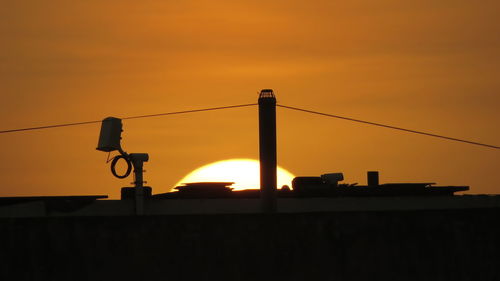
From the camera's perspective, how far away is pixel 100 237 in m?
22.8


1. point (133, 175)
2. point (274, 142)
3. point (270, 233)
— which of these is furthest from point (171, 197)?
point (270, 233)

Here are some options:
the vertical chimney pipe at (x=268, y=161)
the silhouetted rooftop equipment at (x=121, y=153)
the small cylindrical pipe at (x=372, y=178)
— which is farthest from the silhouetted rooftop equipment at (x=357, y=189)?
the silhouetted rooftop equipment at (x=121, y=153)

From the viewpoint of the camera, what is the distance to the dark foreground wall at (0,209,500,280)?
22.6 m

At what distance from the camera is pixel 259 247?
23.3 m

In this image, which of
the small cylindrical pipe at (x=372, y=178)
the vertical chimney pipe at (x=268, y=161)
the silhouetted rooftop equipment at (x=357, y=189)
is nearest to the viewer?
the vertical chimney pipe at (x=268, y=161)

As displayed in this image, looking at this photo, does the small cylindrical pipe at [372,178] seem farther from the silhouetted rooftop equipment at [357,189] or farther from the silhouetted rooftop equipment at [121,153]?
the silhouetted rooftop equipment at [121,153]

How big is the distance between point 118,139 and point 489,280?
18.3 m

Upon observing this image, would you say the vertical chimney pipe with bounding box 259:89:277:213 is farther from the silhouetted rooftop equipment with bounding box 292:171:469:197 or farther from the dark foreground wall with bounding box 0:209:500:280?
the dark foreground wall with bounding box 0:209:500:280

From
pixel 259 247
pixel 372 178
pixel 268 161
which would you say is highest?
pixel 372 178

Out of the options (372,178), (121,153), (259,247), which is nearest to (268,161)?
(121,153)

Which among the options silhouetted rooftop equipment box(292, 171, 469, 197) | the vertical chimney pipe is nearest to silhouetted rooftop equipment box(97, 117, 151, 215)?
the vertical chimney pipe

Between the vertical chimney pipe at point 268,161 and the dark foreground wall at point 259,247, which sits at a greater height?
the vertical chimney pipe at point 268,161

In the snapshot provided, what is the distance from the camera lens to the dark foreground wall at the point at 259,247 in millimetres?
22578

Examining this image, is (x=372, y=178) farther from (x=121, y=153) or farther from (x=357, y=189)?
(x=121, y=153)
